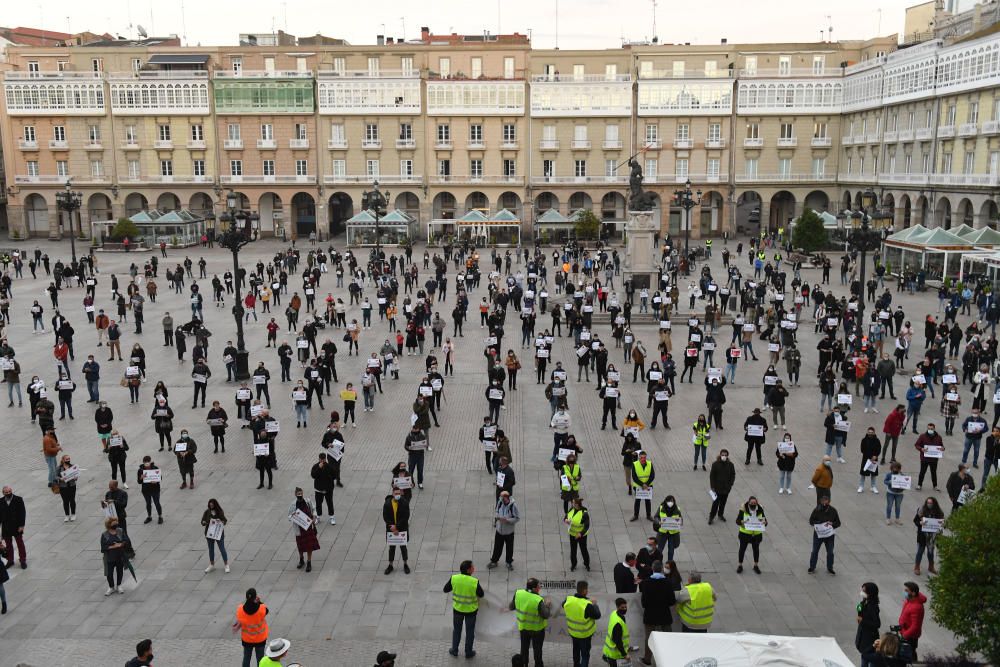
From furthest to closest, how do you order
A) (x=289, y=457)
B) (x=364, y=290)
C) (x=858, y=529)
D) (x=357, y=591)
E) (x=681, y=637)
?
(x=364, y=290), (x=289, y=457), (x=858, y=529), (x=357, y=591), (x=681, y=637)

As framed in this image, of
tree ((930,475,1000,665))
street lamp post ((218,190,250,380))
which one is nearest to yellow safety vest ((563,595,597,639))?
tree ((930,475,1000,665))

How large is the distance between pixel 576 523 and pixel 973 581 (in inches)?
205

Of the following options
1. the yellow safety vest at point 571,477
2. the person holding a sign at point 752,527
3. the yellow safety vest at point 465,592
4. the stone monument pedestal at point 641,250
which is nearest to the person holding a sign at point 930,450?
the person holding a sign at point 752,527

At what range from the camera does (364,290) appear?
4184cm

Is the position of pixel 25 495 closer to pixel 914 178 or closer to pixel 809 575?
pixel 809 575

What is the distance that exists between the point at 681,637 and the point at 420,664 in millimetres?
3397

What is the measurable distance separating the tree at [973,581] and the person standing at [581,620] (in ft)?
11.5

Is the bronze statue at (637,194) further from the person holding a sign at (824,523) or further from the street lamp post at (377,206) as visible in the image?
the person holding a sign at (824,523)

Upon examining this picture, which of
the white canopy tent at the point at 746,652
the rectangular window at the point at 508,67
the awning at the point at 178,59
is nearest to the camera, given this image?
the white canopy tent at the point at 746,652

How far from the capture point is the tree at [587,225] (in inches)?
2400

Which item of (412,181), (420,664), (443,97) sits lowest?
(420,664)

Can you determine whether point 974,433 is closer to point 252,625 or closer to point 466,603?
point 466,603

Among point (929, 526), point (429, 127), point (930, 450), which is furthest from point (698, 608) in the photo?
point (429, 127)

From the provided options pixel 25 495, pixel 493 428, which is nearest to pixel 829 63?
pixel 493 428
